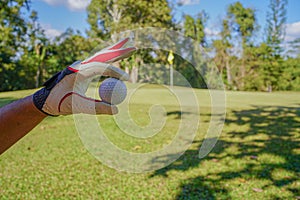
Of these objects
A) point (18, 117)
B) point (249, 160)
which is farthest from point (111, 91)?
point (249, 160)

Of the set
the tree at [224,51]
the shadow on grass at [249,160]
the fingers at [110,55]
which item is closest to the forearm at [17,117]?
the fingers at [110,55]

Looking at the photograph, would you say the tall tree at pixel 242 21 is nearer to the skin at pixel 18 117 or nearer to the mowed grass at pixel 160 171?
the mowed grass at pixel 160 171

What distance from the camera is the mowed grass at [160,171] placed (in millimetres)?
2510

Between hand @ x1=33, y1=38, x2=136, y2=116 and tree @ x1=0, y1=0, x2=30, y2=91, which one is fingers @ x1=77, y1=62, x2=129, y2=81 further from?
tree @ x1=0, y1=0, x2=30, y2=91

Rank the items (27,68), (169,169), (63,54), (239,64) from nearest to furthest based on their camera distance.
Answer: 1. (169,169)
2. (27,68)
3. (63,54)
4. (239,64)

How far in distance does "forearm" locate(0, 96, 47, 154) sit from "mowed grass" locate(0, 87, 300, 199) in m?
1.57

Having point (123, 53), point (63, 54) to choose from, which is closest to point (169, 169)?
point (123, 53)

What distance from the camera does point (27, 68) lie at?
14.7 meters

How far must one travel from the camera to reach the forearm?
0.96 meters

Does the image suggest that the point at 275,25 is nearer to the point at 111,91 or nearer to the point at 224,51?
the point at 224,51

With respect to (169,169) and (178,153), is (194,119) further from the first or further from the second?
(169,169)

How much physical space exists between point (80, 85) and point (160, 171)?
227 centimetres

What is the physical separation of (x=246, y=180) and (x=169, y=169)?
2.36ft

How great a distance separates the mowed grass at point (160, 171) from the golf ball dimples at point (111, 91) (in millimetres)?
1625
